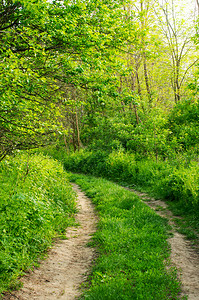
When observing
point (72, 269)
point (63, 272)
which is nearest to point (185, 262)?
point (72, 269)

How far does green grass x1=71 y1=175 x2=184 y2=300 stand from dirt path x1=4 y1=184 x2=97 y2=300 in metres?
0.26

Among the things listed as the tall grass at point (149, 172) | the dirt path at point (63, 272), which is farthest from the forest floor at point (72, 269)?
the tall grass at point (149, 172)

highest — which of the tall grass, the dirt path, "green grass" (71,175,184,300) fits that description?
the tall grass

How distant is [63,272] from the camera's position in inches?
188

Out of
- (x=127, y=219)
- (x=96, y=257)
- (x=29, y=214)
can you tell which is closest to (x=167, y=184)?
(x=127, y=219)

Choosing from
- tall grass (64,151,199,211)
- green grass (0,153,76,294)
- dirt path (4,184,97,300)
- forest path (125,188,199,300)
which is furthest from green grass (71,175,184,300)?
tall grass (64,151,199,211)

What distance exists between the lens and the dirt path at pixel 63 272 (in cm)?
397

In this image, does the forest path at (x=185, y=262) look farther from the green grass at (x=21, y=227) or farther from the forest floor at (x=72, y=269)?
the green grass at (x=21, y=227)

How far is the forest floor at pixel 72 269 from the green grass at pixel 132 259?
18 cm

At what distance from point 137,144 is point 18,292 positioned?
1269 cm

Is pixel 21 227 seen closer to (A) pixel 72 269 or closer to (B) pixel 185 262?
(A) pixel 72 269

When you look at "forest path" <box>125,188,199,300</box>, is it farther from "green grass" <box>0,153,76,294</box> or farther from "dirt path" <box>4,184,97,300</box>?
"green grass" <box>0,153,76,294</box>

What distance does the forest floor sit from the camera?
3.92 m

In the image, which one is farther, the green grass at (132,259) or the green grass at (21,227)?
the green grass at (21,227)
